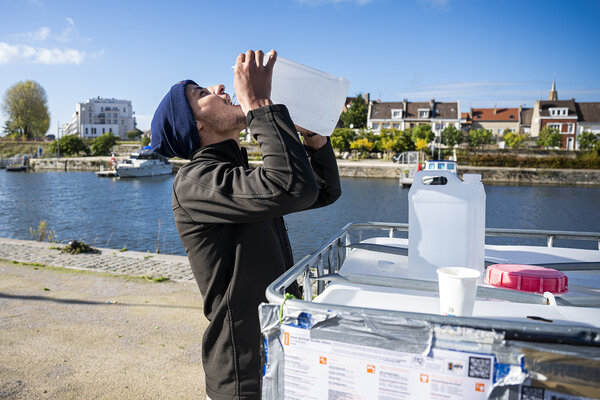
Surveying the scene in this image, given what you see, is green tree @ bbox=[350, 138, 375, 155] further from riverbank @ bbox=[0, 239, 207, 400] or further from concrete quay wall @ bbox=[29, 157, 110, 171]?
riverbank @ bbox=[0, 239, 207, 400]

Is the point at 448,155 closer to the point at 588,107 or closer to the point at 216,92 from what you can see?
the point at 588,107

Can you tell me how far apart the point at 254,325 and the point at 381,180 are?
43.7 meters

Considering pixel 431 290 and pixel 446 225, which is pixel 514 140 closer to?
pixel 446 225

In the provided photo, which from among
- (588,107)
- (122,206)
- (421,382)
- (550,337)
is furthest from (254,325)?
(588,107)

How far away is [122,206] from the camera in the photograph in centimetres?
2770

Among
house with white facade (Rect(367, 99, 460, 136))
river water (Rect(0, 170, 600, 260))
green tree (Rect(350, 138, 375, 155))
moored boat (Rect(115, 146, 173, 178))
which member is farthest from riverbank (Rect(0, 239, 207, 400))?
house with white facade (Rect(367, 99, 460, 136))

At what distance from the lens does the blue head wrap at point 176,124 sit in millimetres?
1757

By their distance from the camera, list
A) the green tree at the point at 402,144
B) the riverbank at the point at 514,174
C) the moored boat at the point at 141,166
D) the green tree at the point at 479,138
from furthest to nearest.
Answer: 1. the green tree at the point at 479,138
2. the green tree at the point at 402,144
3. the moored boat at the point at 141,166
4. the riverbank at the point at 514,174

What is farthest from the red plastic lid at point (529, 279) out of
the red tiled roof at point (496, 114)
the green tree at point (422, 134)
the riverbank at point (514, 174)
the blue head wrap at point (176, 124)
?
the red tiled roof at point (496, 114)

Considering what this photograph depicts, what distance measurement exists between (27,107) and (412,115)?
71.9 meters

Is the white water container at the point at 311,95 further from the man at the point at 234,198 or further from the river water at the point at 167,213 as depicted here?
the river water at the point at 167,213

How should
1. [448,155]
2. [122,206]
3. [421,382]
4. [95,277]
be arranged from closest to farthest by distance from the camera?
[421,382] < [95,277] < [122,206] < [448,155]

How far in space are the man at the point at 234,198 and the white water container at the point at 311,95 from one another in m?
0.50

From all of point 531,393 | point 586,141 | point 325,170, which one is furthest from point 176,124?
point 586,141
